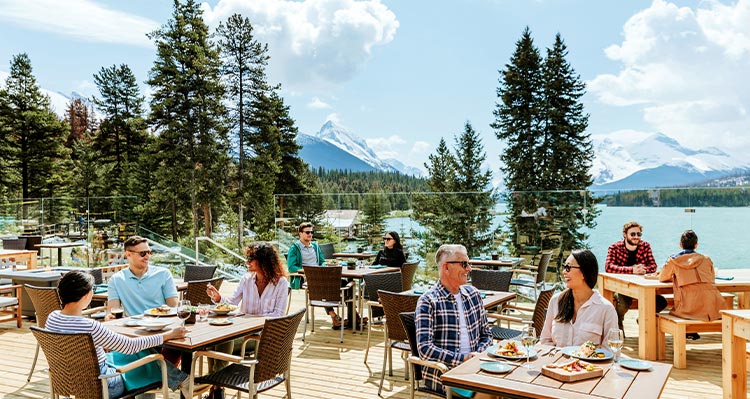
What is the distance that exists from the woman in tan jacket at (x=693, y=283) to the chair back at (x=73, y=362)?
535 centimetres

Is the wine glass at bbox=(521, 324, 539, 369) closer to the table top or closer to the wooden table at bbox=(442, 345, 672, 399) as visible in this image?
the wooden table at bbox=(442, 345, 672, 399)

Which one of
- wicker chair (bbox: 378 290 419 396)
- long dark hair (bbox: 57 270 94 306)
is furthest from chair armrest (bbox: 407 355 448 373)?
long dark hair (bbox: 57 270 94 306)

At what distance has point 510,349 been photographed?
3.10m

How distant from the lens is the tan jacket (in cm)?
576


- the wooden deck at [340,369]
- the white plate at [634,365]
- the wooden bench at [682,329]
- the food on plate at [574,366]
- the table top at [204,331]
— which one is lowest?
the wooden deck at [340,369]

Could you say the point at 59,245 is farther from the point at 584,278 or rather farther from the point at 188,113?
the point at 188,113

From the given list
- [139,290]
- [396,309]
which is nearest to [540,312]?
→ [396,309]

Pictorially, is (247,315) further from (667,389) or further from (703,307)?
(703,307)

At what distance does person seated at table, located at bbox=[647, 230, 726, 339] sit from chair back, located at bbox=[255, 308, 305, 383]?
4.18 meters

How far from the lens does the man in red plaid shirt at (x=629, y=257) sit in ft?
22.6

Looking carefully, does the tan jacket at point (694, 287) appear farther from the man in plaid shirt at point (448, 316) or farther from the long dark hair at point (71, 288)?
the long dark hair at point (71, 288)

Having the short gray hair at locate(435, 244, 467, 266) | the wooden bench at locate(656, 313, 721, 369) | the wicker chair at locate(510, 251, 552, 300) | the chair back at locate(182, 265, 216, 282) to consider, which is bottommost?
the wooden bench at locate(656, 313, 721, 369)

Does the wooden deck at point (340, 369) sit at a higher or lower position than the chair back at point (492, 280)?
lower

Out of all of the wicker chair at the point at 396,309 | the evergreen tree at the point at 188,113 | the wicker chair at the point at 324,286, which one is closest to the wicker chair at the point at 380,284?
the wicker chair at the point at 324,286
